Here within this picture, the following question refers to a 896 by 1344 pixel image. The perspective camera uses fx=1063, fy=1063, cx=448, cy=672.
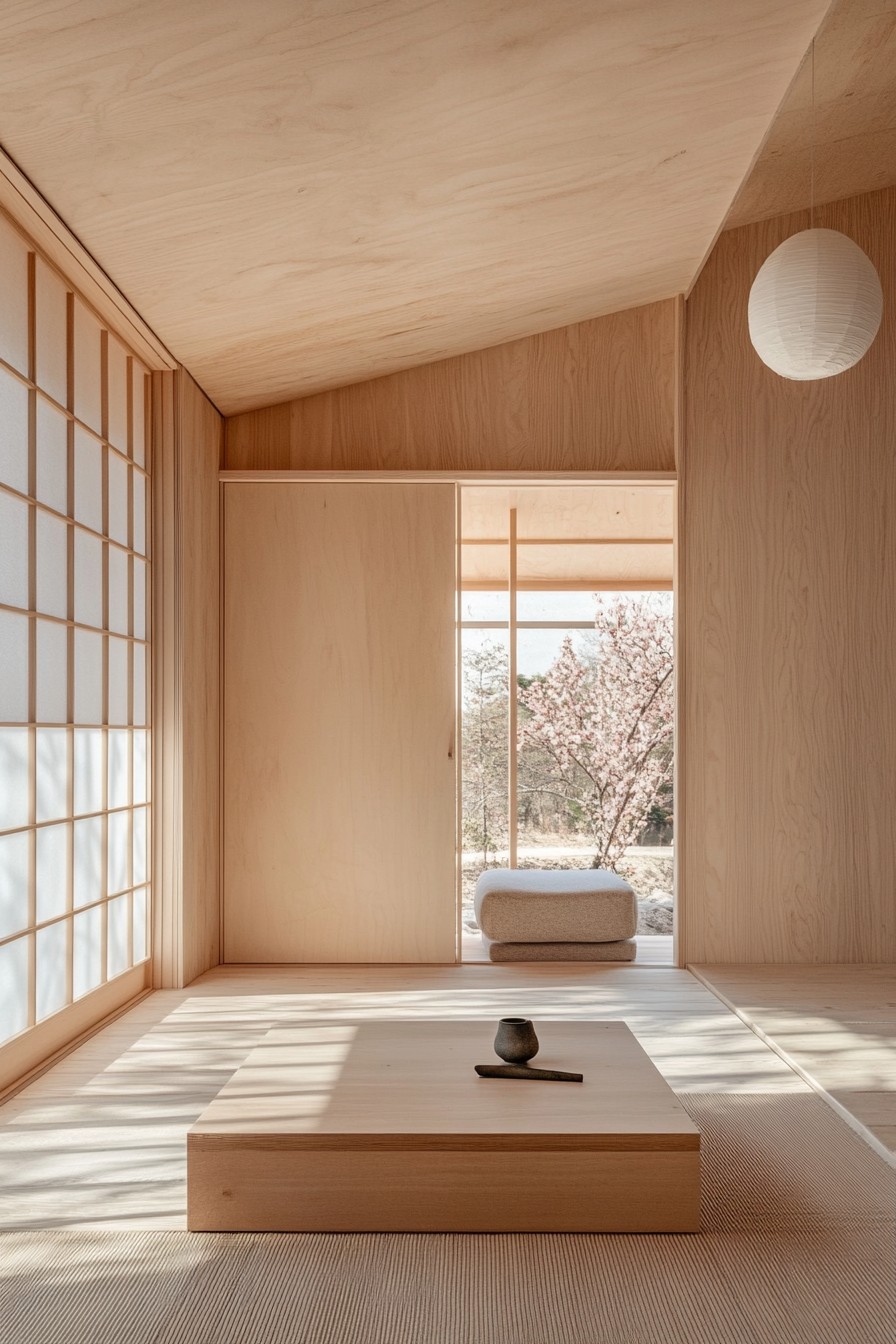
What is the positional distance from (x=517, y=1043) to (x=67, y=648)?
177cm

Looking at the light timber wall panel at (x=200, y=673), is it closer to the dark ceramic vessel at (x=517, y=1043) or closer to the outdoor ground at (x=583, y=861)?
the dark ceramic vessel at (x=517, y=1043)

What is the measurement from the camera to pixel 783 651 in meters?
4.29

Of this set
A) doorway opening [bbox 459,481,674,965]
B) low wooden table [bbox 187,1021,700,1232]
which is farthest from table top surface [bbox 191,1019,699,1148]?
doorway opening [bbox 459,481,674,965]

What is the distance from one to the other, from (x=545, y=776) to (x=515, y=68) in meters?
4.58

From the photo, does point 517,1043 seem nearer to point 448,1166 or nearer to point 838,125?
point 448,1166

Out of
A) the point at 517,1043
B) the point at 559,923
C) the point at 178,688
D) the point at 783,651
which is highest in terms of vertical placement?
the point at 783,651

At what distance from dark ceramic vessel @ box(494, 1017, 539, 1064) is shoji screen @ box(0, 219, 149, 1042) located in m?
1.28

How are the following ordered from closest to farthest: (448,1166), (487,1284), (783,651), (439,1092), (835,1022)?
(487,1284) → (448,1166) → (439,1092) → (835,1022) → (783,651)

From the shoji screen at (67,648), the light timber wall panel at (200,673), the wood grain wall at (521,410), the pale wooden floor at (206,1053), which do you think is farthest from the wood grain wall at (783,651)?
the shoji screen at (67,648)

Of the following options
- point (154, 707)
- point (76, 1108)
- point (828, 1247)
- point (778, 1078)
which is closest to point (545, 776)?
point (154, 707)

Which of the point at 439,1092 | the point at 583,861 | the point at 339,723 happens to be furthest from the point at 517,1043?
the point at 583,861

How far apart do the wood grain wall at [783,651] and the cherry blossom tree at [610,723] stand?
218 centimetres

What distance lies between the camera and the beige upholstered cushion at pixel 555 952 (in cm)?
429

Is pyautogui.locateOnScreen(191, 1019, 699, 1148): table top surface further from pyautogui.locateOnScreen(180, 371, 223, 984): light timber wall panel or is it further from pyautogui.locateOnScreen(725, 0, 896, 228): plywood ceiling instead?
pyautogui.locateOnScreen(725, 0, 896, 228): plywood ceiling
